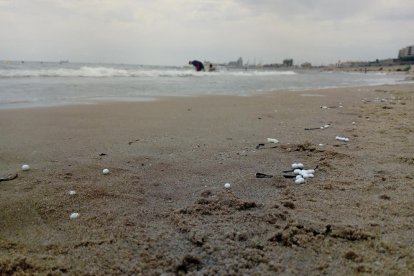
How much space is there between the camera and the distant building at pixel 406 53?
13207 cm

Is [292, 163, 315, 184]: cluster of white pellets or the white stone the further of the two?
the white stone

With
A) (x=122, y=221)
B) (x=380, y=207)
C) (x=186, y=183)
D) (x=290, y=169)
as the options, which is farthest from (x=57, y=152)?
(x=380, y=207)

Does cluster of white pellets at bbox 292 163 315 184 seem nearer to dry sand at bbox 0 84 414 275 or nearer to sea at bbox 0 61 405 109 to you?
dry sand at bbox 0 84 414 275

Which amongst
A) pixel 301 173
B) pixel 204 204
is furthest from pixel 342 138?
pixel 204 204

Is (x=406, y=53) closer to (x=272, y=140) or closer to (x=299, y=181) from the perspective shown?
(x=272, y=140)

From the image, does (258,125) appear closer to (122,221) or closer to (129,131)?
(129,131)

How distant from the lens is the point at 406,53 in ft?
463

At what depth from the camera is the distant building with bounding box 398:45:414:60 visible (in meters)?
132

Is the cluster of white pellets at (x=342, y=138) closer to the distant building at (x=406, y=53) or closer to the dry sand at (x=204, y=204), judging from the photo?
the dry sand at (x=204, y=204)

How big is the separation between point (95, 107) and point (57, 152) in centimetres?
487

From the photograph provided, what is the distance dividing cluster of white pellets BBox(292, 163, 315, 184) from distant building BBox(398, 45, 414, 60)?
147 meters

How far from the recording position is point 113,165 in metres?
4.07

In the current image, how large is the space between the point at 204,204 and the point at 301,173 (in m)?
1.29

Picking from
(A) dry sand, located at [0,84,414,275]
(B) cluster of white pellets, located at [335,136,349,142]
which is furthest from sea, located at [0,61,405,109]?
(B) cluster of white pellets, located at [335,136,349,142]
